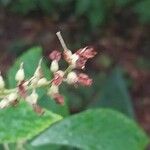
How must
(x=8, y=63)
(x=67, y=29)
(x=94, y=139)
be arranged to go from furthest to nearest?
(x=67, y=29)
(x=8, y=63)
(x=94, y=139)

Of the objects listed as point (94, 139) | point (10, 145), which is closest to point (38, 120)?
point (10, 145)

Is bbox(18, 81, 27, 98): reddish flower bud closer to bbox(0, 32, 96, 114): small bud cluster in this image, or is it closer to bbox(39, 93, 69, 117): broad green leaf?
bbox(0, 32, 96, 114): small bud cluster

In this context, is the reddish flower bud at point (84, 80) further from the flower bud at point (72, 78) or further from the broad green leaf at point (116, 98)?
the broad green leaf at point (116, 98)

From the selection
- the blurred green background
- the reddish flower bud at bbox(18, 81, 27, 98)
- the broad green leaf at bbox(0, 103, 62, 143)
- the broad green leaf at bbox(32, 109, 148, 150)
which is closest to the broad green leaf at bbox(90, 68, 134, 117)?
the blurred green background

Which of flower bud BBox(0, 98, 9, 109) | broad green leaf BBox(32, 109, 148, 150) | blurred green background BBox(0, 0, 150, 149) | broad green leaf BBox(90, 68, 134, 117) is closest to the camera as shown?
flower bud BBox(0, 98, 9, 109)

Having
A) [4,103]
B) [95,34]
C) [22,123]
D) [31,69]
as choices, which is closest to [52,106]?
[31,69]

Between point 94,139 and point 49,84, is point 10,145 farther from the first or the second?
point 49,84
